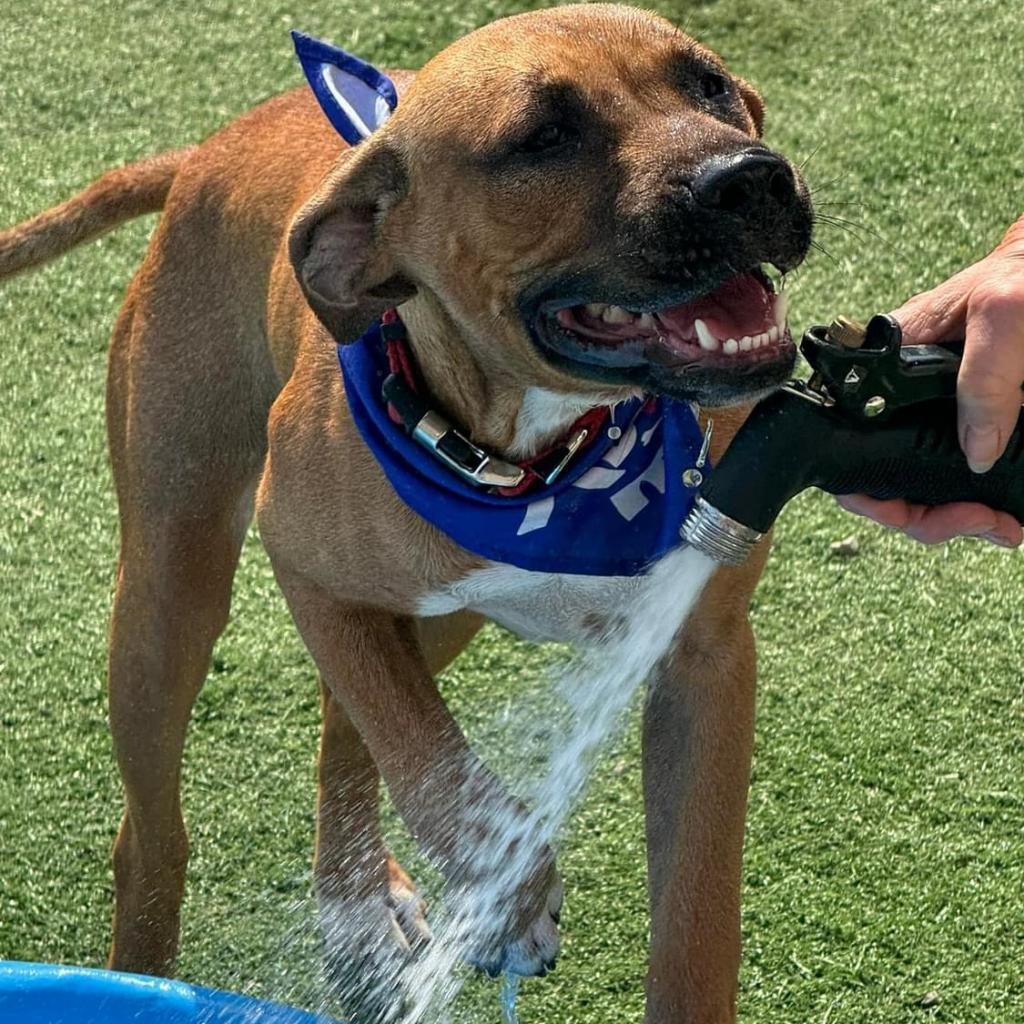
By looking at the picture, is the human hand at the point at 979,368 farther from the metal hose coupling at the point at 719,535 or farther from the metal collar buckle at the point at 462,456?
the metal collar buckle at the point at 462,456

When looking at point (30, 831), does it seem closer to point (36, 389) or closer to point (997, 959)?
point (36, 389)

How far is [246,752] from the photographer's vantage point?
160 inches

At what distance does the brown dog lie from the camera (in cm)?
248

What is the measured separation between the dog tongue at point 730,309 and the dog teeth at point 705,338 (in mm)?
18

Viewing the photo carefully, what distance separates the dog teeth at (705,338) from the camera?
2463 millimetres

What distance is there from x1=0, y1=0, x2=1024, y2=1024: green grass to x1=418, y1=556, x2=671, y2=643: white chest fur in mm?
842

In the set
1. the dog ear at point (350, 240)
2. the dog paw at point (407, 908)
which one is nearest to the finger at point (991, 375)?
the dog ear at point (350, 240)

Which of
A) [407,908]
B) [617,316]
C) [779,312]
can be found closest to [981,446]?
[779,312]

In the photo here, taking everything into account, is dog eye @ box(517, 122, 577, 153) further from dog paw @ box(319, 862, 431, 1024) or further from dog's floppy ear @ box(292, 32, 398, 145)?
dog paw @ box(319, 862, 431, 1024)

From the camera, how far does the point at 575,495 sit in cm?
281

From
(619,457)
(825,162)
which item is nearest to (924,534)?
(619,457)

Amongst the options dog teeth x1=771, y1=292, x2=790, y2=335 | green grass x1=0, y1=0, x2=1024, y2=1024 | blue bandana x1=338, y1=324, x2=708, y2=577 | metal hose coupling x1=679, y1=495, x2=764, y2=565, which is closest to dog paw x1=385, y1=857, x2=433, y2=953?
green grass x1=0, y1=0, x2=1024, y2=1024

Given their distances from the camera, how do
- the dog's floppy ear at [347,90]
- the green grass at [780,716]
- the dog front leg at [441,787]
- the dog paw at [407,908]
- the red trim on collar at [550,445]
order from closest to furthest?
1. the dog front leg at [441,787]
2. the red trim on collar at [550,445]
3. the dog's floppy ear at [347,90]
4. the green grass at [780,716]
5. the dog paw at [407,908]

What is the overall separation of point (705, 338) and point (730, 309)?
79mm
